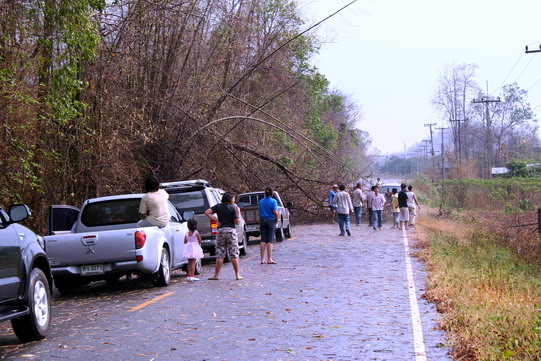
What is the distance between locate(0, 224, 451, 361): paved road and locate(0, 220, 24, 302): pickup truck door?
675 mm

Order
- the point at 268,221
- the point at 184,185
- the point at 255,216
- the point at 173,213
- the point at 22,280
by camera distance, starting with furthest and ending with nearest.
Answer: the point at 255,216 < the point at 184,185 < the point at 268,221 < the point at 173,213 < the point at 22,280

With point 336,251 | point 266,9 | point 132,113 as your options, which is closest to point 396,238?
point 336,251

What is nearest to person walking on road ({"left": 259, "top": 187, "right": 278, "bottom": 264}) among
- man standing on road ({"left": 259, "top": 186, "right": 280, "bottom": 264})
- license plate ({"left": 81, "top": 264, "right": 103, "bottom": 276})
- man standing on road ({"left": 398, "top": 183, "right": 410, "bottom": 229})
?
man standing on road ({"left": 259, "top": 186, "right": 280, "bottom": 264})

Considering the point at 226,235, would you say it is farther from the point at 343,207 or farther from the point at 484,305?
the point at 343,207

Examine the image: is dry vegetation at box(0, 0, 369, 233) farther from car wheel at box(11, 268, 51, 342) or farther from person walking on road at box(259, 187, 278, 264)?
car wheel at box(11, 268, 51, 342)

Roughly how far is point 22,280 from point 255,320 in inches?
114

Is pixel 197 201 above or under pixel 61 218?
above

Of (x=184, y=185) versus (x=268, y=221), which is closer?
(x=268, y=221)

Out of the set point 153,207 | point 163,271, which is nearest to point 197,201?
point 153,207

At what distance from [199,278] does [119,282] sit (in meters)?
1.66

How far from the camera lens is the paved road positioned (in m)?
7.64

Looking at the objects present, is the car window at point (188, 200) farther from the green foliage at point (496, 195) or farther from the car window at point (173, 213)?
the green foliage at point (496, 195)

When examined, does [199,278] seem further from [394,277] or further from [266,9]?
[266,9]

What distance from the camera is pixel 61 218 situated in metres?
13.9
